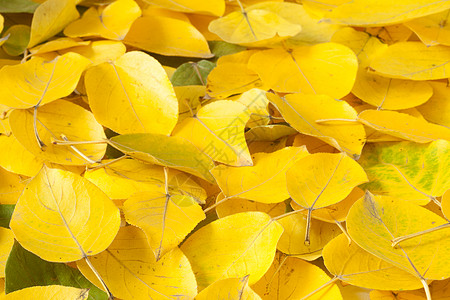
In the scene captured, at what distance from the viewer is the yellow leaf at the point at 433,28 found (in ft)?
1.54

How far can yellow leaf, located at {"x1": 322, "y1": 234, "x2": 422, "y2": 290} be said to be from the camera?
1.01ft

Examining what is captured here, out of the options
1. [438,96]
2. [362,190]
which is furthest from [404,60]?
[362,190]

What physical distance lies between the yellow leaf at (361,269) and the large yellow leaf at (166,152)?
0.10 metres

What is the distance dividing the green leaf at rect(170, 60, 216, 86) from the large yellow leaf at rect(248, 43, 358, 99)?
0.04 m

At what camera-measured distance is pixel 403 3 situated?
0.47 m

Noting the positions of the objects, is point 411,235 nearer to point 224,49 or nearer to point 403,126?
point 403,126

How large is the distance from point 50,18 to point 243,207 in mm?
260

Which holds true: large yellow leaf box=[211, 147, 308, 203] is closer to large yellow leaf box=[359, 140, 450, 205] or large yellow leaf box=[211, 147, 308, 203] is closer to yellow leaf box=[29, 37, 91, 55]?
large yellow leaf box=[359, 140, 450, 205]

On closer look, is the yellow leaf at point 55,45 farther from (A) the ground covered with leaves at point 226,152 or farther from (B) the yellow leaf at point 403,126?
(B) the yellow leaf at point 403,126

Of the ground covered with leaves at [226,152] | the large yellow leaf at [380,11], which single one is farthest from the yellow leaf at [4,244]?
the large yellow leaf at [380,11]

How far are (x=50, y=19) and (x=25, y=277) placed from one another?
10.1 inches

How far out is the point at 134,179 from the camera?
0.37m

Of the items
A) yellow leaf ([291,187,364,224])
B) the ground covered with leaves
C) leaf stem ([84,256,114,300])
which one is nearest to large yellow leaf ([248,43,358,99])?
the ground covered with leaves

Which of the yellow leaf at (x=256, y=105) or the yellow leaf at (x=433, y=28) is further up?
the yellow leaf at (x=433, y=28)
